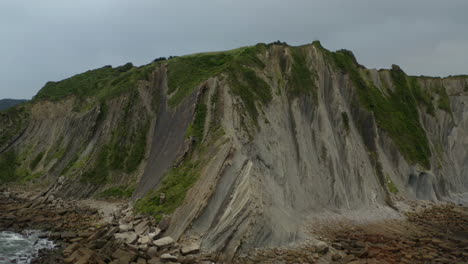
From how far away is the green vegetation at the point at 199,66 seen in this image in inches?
1613

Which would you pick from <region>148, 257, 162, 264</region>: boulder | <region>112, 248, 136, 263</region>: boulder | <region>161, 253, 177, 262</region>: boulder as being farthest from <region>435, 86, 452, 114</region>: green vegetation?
<region>112, 248, 136, 263</region>: boulder

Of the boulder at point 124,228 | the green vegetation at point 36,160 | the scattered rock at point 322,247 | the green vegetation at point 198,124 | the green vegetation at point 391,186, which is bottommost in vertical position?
the scattered rock at point 322,247

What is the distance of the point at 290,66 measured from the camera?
4306cm

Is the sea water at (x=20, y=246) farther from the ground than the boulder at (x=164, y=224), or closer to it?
closer to it

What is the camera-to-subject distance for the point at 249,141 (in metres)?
31.2

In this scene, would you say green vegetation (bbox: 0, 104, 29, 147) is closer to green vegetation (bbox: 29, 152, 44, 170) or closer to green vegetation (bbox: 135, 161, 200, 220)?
green vegetation (bbox: 29, 152, 44, 170)

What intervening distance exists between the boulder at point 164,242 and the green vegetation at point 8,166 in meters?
30.7

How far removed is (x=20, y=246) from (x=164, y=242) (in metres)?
11.3

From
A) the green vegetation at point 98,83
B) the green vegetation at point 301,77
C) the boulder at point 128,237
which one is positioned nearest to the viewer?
the boulder at point 128,237

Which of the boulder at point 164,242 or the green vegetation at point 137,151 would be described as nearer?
the boulder at point 164,242

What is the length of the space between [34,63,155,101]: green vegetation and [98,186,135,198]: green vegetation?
13884 mm

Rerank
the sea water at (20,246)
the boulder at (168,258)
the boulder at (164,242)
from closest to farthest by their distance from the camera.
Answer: the boulder at (168,258)
the boulder at (164,242)
the sea water at (20,246)

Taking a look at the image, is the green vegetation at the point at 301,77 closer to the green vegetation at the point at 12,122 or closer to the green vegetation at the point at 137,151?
the green vegetation at the point at 137,151

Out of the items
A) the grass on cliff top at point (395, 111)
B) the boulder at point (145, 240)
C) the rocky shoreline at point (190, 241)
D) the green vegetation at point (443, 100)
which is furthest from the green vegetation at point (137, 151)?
the green vegetation at point (443, 100)
